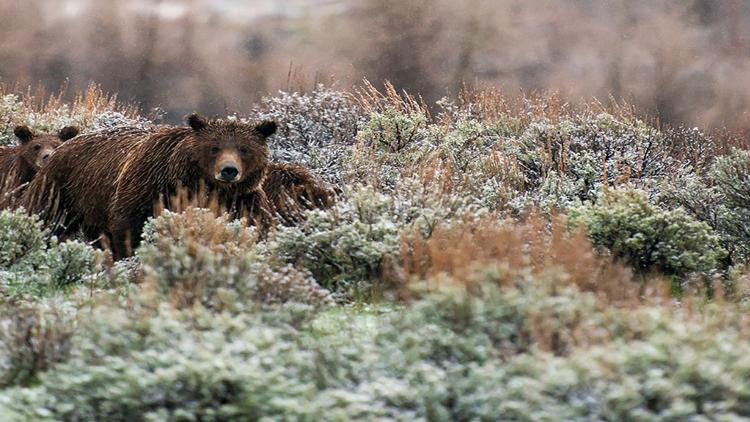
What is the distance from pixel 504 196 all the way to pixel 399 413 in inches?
260

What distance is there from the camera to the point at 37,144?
13.5m

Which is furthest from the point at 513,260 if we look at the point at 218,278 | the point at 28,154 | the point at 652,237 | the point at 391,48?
the point at 391,48

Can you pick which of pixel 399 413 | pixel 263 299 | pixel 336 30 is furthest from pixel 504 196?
pixel 336 30

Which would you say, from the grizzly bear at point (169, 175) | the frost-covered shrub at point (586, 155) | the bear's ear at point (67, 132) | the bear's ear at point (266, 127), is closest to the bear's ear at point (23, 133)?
the bear's ear at point (67, 132)

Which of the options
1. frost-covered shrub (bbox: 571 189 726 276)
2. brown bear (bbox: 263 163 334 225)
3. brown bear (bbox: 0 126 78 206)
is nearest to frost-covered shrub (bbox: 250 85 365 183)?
brown bear (bbox: 263 163 334 225)

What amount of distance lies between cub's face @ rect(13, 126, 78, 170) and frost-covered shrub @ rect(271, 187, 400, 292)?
181 inches

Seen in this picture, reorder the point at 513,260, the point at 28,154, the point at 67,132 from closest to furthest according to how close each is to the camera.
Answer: the point at 513,260, the point at 28,154, the point at 67,132

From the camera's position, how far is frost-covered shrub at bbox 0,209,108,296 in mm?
9180

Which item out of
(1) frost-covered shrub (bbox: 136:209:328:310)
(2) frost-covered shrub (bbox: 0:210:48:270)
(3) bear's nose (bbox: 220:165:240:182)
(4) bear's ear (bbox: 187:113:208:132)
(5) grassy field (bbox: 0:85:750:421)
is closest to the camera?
(5) grassy field (bbox: 0:85:750:421)

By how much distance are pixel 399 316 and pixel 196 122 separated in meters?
4.66

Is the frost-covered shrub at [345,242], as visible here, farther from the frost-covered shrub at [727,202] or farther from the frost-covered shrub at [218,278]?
the frost-covered shrub at [727,202]

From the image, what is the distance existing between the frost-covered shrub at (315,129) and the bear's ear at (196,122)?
11.9ft

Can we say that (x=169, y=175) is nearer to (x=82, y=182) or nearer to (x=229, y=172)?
(x=229, y=172)

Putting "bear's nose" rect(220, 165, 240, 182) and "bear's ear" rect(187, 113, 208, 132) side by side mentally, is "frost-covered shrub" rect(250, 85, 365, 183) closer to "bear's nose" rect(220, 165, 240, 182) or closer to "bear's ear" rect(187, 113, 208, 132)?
"bear's ear" rect(187, 113, 208, 132)
